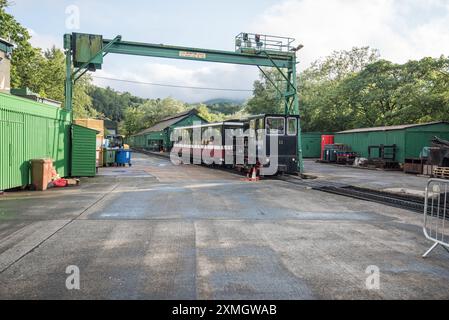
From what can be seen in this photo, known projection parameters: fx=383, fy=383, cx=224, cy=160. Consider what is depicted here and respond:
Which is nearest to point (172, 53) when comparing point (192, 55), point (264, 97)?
point (192, 55)

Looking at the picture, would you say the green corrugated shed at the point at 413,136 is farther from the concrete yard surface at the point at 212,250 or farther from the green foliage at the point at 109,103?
the green foliage at the point at 109,103

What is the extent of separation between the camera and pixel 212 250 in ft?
19.5

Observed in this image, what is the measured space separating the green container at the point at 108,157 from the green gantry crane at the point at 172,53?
5767mm

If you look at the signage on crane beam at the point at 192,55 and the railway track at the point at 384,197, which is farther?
the signage on crane beam at the point at 192,55

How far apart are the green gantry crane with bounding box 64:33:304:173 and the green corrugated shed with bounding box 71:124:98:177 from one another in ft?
5.00

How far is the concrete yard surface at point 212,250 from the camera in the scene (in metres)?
4.36

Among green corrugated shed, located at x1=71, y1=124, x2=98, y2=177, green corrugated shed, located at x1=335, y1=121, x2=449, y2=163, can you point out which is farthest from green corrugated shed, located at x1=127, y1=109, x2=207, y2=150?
green corrugated shed, located at x1=71, y1=124, x2=98, y2=177

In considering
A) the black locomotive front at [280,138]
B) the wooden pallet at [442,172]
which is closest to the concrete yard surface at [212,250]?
the black locomotive front at [280,138]

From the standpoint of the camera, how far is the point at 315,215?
30.5 feet

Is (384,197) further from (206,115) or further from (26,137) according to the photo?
(206,115)

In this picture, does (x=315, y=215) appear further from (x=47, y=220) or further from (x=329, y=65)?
(x=329, y=65)

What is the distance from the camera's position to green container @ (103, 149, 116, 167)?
997 inches

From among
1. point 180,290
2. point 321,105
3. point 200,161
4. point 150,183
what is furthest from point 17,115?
point 321,105
